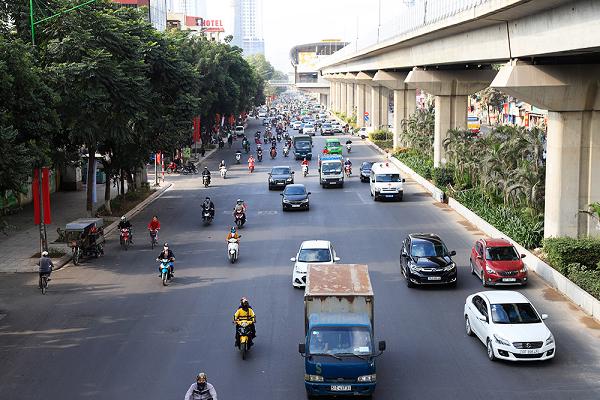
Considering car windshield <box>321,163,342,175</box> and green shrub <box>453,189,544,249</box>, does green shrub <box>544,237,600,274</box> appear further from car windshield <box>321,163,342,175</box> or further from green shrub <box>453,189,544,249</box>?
car windshield <box>321,163,342,175</box>

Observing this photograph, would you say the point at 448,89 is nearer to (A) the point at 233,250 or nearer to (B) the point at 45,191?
(A) the point at 233,250

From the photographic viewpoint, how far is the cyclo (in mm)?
33469

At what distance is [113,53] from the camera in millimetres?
38594

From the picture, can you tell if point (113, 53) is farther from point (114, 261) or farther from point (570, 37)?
point (570, 37)

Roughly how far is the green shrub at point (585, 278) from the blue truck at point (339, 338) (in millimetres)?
8505

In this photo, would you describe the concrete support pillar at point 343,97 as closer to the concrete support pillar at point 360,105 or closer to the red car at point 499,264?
the concrete support pillar at point 360,105

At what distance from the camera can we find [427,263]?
27875mm

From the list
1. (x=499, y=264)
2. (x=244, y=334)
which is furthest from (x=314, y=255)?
(x=244, y=334)

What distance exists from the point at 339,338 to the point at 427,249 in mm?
11483

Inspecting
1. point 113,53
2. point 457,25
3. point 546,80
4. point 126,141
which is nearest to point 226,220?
point 126,141

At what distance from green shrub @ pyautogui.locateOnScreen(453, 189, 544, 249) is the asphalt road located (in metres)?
1.43

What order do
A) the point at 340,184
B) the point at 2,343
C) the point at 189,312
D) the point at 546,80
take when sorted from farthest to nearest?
the point at 340,184, the point at 546,80, the point at 189,312, the point at 2,343

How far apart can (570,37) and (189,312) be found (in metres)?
13.7

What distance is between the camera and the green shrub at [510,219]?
109 feet
